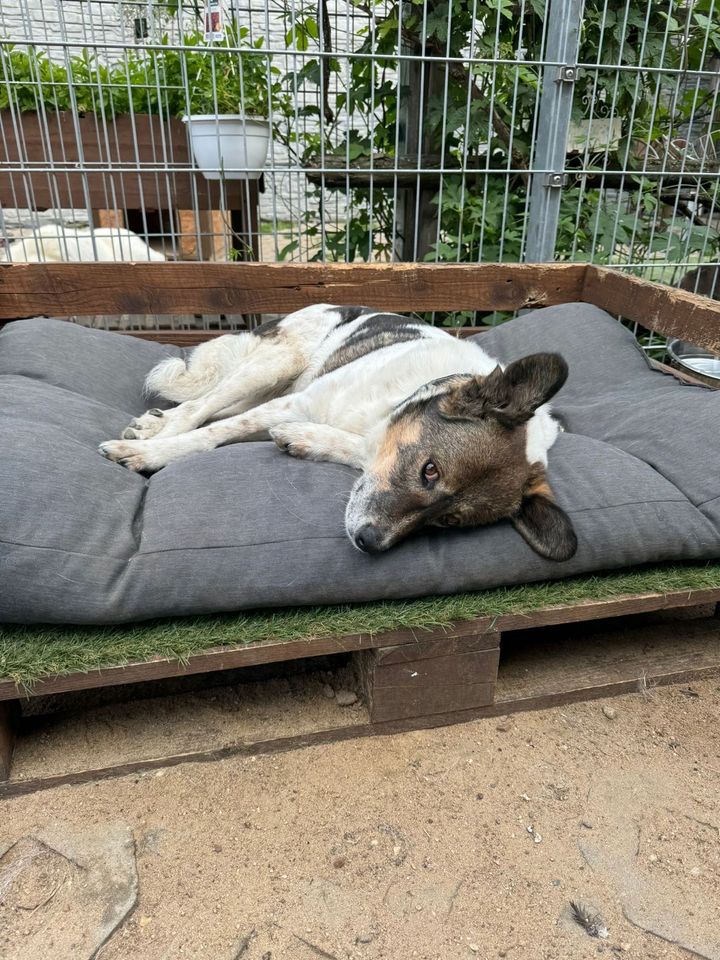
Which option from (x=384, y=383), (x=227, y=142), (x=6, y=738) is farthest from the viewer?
(x=227, y=142)

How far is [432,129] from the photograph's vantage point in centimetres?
454

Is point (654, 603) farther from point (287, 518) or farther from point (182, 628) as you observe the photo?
point (182, 628)

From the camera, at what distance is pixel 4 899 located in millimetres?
1626

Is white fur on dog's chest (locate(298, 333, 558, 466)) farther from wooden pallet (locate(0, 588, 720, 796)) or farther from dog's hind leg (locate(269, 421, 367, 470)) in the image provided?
wooden pallet (locate(0, 588, 720, 796))

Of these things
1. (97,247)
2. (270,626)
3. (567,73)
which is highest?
(567,73)

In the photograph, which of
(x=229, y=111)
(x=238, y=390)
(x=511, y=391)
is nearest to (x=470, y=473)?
(x=511, y=391)

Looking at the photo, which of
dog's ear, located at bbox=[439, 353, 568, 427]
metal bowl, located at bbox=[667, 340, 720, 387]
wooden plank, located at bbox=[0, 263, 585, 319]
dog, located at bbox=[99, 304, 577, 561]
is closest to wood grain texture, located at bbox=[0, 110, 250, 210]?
wooden plank, located at bbox=[0, 263, 585, 319]

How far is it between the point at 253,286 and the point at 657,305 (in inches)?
83.9

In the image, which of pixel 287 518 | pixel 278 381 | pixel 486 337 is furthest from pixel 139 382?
pixel 486 337

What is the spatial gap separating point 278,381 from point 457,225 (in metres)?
2.23

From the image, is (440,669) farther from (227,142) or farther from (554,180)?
(227,142)

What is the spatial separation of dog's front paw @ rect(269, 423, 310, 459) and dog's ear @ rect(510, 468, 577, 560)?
0.77m

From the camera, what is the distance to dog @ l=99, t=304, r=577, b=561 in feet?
6.74

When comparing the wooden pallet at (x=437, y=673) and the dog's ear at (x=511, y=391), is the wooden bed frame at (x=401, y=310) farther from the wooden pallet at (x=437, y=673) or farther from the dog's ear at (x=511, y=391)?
the dog's ear at (x=511, y=391)
